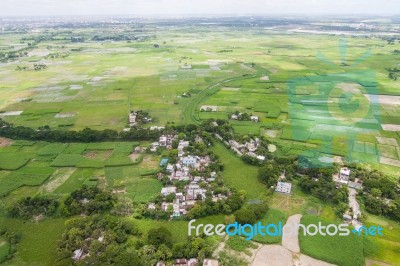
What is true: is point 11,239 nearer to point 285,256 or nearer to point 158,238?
point 158,238

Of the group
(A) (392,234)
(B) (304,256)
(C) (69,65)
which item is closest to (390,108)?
(A) (392,234)

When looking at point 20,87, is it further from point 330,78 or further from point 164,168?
point 330,78

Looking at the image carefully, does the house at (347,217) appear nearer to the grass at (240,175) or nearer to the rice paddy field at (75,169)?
the grass at (240,175)

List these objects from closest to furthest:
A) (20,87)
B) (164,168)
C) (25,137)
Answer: (164,168), (25,137), (20,87)

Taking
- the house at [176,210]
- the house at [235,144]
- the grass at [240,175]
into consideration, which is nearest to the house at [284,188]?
the grass at [240,175]

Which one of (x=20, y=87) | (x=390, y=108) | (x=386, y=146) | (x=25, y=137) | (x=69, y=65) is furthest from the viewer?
(x=69, y=65)

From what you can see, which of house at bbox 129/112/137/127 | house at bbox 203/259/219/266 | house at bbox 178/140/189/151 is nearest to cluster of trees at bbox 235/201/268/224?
house at bbox 203/259/219/266
